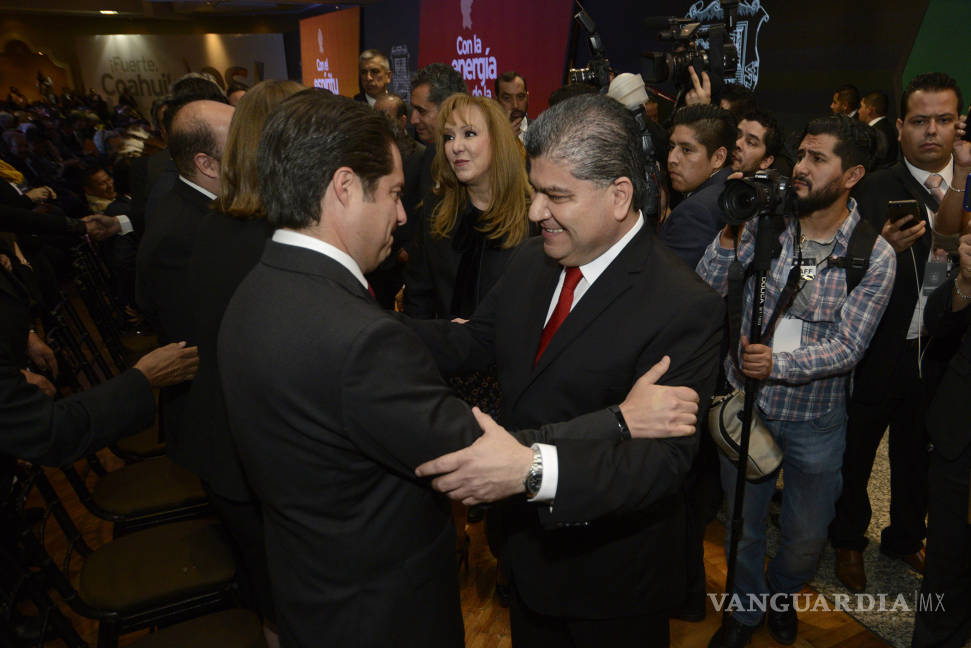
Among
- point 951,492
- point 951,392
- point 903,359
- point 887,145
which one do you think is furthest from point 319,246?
point 887,145

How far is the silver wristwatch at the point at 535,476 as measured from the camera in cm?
121

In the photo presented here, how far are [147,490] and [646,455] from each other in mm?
2016

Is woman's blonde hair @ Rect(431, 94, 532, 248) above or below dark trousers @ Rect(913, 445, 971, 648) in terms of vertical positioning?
above

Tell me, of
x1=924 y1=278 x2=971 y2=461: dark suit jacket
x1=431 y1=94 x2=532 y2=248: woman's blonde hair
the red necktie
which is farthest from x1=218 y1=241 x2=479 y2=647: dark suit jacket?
x1=924 y1=278 x2=971 y2=461: dark suit jacket

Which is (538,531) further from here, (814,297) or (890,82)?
(890,82)

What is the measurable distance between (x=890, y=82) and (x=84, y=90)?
20290 mm

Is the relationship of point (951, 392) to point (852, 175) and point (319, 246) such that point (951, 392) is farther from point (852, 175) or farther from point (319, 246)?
point (319, 246)

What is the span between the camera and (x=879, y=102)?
15.2ft

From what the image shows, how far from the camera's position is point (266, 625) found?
215 cm

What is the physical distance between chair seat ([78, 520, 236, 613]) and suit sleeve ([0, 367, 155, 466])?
0.51 meters

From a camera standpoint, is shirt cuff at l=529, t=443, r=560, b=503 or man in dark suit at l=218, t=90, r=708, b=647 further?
shirt cuff at l=529, t=443, r=560, b=503

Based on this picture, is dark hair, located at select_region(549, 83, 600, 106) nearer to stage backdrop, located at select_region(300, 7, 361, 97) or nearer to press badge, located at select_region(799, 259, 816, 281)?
press badge, located at select_region(799, 259, 816, 281)

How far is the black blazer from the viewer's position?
66.0 inches

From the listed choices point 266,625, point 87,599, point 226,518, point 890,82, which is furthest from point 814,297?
point 890,82
